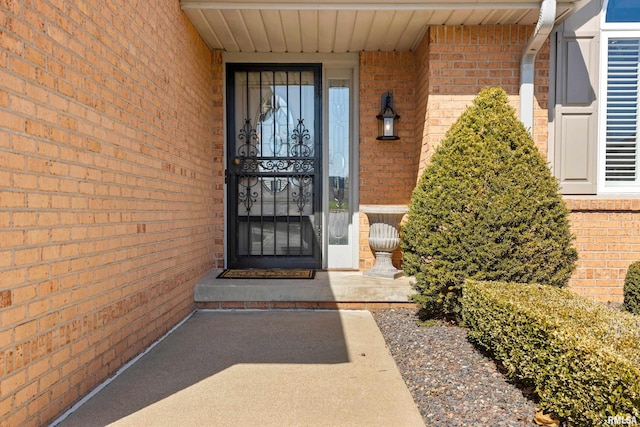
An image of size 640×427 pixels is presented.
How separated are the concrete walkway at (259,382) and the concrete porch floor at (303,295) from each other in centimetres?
54

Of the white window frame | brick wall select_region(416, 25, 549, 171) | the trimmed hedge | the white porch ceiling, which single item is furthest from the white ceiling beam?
the trimmed hedge

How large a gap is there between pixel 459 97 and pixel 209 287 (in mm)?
3158

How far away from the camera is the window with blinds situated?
171 inches

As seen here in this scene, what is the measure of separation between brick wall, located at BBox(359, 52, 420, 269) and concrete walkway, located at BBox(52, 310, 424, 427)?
186cm

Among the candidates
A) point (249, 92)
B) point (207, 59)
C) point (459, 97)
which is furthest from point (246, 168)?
point (459, 97)

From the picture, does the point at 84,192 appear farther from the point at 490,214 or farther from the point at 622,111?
the point at 622,111

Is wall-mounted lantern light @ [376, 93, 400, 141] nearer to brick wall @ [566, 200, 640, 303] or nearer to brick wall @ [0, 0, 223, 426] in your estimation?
brick wall @ [566, 200, 640, 303]

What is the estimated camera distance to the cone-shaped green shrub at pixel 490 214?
326 cm

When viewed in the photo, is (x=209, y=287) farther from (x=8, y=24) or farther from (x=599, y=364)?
(x=599, y=364)

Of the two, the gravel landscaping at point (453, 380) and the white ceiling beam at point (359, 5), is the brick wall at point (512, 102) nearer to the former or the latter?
the white ceiling beam at point (359, 5)

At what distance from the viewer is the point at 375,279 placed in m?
4.44

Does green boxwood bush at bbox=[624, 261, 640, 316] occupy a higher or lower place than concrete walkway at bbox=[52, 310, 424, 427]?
higher

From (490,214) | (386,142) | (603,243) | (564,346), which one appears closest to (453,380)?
(564,346)

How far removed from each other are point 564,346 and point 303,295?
8.44ft
